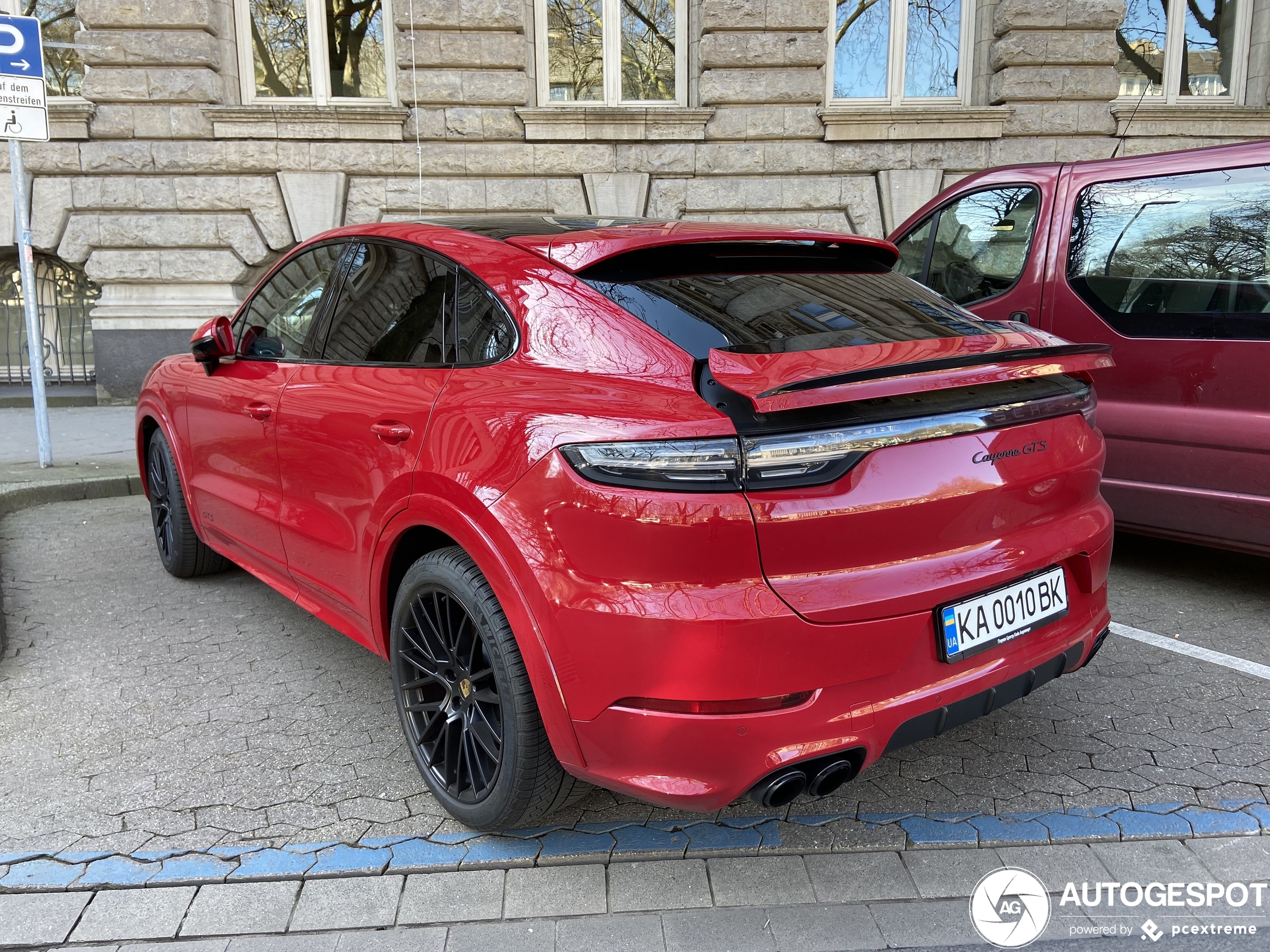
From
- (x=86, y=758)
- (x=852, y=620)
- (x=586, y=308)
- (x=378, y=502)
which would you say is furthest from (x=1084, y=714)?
(x=86, y=758)

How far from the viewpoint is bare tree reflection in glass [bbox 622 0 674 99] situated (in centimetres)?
1104

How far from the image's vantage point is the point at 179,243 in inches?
414

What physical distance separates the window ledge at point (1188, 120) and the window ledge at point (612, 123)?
15.1 feet

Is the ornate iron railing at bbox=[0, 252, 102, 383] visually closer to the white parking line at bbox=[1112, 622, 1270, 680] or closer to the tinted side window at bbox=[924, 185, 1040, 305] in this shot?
the tinted side window at bbox=[924, 185, 1040, 305]

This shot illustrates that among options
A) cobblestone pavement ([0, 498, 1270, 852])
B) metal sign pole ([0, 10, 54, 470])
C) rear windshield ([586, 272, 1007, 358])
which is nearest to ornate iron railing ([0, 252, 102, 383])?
metal sign pole ([0, 10, 54, 470])

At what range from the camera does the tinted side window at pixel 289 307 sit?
357cm

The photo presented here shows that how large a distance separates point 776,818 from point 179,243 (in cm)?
1010

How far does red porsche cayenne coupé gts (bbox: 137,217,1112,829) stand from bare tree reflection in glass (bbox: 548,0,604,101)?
875 centimetres

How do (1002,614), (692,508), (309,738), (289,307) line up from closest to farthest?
(692,508)
(1002,614)
(309,738)
(289,307)

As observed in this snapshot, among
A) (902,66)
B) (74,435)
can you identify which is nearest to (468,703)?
(74,435)

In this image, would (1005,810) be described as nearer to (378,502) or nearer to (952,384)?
(952,384)

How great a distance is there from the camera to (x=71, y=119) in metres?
10.2

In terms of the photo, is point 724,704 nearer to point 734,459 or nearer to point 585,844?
point 734,459

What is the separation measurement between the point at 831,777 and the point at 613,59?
1053 cm
